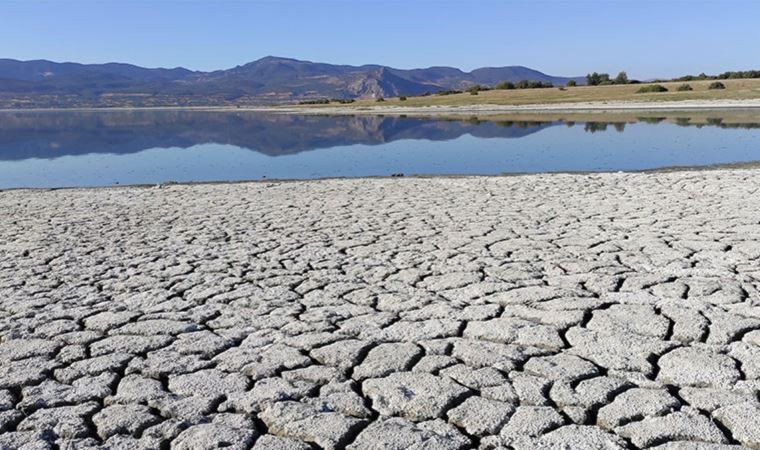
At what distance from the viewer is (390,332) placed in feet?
12.0

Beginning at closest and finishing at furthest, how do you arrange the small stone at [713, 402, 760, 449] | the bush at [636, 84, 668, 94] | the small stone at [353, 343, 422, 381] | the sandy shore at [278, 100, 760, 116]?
the small stone at [713, 402, 760, 449]
the small stone at [353, 343, 422, 381]
the sandy shore at [278, 100, 760, 116]
the bush at [636, 84, 668, 94]

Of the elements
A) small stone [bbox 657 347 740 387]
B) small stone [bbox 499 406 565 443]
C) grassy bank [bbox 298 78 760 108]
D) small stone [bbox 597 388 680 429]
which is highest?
grassy bank [bbox 298 78 760 108]

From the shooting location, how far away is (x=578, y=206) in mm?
7375

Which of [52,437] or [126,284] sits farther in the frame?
[126,284]

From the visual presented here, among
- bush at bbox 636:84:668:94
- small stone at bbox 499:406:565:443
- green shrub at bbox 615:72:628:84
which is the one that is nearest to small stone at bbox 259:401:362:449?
small stone at bbox 499:406:565:443

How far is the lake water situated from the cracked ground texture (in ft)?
18.0

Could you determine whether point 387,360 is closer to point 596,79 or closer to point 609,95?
point 609,95

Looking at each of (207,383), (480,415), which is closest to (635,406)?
(480,415)

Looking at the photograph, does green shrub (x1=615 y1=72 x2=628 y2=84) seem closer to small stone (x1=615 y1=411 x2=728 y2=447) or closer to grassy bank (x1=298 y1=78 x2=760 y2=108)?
grassy bank (x1=298 y1=78 x2=760 y2=108)

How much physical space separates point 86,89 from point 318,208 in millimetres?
152200

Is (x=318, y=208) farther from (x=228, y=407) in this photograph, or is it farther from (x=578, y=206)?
(x=228, y=407)

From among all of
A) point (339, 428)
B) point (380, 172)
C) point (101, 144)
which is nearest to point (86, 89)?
point (101, 144)

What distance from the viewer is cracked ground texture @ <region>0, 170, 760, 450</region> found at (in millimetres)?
2678

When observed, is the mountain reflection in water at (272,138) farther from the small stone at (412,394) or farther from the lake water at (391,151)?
the small stone at (412,394)
